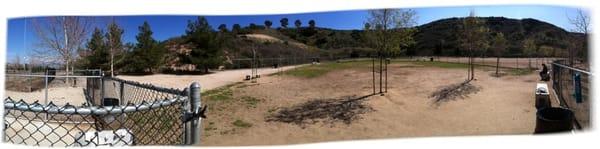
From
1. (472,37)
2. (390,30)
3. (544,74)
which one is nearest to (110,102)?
(390,30)

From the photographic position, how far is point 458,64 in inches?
131

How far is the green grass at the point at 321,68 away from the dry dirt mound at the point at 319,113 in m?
0.29

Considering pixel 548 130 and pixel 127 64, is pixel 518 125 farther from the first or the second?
pixel 127 64

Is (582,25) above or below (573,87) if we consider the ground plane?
above

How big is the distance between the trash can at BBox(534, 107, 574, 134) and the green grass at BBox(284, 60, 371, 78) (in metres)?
1.03

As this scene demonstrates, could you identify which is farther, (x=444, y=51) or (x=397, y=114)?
(x=444, y=51)

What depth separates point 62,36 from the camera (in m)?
2.82

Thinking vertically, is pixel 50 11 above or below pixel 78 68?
above

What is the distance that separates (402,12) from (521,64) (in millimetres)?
1000

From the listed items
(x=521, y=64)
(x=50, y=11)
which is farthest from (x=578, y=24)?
(x=50, y=11)

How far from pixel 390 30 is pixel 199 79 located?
121cm

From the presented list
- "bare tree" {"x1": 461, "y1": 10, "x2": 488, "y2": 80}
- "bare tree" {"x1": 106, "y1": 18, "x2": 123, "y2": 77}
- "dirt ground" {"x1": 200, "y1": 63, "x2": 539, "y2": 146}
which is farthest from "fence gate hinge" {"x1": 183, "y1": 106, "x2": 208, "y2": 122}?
"bare tree" {"x1": 461, "y1": 10, "x2": 488, "y2": 80}

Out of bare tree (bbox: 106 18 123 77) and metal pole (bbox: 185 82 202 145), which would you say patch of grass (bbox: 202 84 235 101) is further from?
bare tree (bbox: 106 18 123 77)

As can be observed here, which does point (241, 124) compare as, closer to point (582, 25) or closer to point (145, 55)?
point (145, 55)
